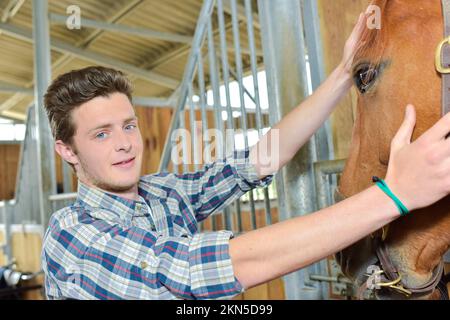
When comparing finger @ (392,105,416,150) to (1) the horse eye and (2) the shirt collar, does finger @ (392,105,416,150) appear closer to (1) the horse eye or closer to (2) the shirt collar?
(1) the horse eye

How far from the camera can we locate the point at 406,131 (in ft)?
2.15

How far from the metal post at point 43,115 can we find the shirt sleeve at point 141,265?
220 cm

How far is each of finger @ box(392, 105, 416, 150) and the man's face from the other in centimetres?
57

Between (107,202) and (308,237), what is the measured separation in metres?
0.49

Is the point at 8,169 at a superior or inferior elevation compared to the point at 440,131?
superior

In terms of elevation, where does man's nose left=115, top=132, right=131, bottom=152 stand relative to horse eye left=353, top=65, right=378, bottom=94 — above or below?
below

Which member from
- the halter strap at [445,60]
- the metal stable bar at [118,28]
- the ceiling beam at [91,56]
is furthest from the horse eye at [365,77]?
the ceiling beam at [91,56]

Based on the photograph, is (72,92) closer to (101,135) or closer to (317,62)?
(101,135)

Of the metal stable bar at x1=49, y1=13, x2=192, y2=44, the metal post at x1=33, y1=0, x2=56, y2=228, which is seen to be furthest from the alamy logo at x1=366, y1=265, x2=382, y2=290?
the metal stable bar at x1=49, y1=13, x2=192, y2=44

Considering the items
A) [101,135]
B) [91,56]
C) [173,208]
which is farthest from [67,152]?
[91,56]

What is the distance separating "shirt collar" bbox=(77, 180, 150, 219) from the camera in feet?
3.21

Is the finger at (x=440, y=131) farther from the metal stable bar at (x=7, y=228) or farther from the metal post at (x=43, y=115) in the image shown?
the metal stable bar at (x=7, y=228)
